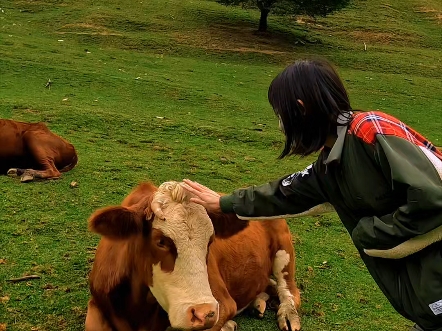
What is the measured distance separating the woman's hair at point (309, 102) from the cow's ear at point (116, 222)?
1.08 metres

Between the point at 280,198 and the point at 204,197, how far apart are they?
0.49 metres

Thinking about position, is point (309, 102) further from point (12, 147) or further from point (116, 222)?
point (12, 147)

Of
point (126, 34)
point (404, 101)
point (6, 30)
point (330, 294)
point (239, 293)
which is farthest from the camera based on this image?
point (126, 34)

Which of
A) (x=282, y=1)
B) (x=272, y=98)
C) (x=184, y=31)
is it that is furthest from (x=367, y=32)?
(x=272, y=98)

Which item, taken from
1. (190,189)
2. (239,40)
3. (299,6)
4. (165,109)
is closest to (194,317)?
(190,189)

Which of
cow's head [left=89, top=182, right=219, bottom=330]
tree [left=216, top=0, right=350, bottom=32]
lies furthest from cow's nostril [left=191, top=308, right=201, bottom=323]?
tree [left=216, top=0, right=350, bottom=32]

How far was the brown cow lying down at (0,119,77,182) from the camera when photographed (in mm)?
7980

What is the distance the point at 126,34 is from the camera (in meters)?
24.3

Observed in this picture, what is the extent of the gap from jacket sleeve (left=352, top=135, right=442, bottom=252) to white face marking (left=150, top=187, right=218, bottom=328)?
3.60 ft

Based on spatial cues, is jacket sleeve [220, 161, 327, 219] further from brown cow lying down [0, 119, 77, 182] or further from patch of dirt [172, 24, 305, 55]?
patch of dirt [172, 24, 305, 55]

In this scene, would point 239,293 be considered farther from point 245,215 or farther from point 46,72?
point 46,72

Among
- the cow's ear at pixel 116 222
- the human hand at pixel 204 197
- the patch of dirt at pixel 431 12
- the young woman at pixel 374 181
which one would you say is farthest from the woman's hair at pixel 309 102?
the patch of dirt at pixel 431 12

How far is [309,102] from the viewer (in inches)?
114

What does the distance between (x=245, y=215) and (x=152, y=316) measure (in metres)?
1.03
